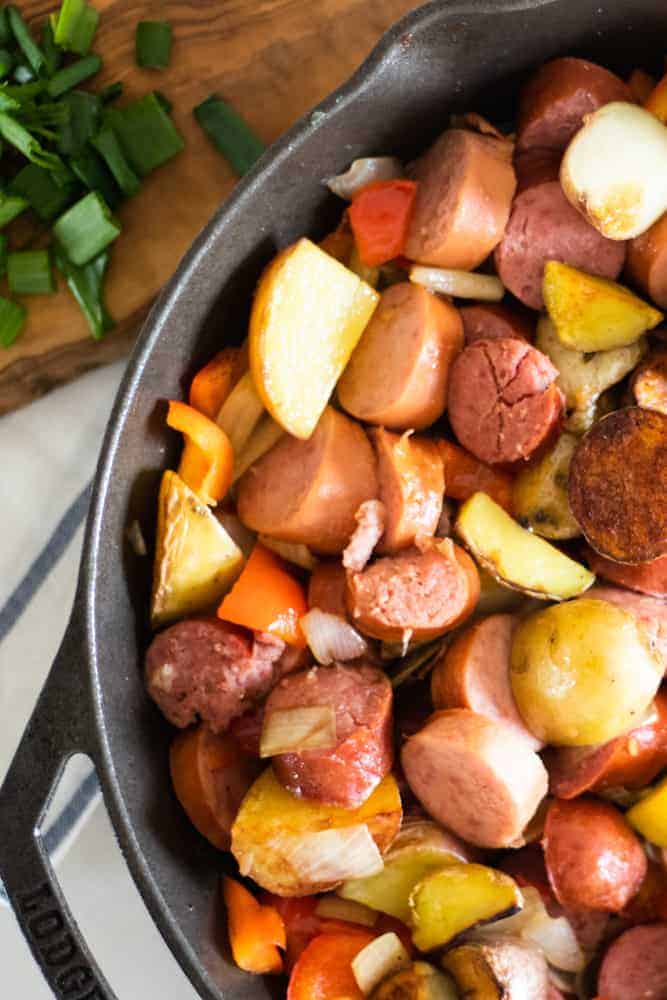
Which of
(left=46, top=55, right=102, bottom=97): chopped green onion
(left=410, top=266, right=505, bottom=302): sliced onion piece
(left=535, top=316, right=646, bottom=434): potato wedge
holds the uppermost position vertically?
(left=46, top=55, right=102, bottom=97): chopped green onion

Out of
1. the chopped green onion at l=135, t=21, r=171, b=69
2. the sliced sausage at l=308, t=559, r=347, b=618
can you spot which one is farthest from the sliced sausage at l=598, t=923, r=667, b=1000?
the chopped green onion at l=135, t=21, r=171, b=69

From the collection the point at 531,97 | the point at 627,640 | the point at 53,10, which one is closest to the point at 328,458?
the point at 627,640

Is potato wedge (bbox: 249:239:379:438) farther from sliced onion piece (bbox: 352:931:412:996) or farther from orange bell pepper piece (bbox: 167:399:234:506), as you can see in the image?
sliced onion piece (bbox: 352:931:412:996)

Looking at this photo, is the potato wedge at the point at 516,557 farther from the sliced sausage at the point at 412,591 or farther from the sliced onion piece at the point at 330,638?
the sliced onion piece at the point at 330,638

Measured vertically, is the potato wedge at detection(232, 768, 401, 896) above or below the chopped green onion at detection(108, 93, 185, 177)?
below

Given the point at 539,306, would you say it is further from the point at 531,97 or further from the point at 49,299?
the point at 49,299

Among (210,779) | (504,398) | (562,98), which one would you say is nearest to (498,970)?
(210,779)

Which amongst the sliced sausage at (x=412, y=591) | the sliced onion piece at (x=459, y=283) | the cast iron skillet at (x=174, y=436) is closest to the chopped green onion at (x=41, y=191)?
the cast iron skillet at (x=174, y=436)
